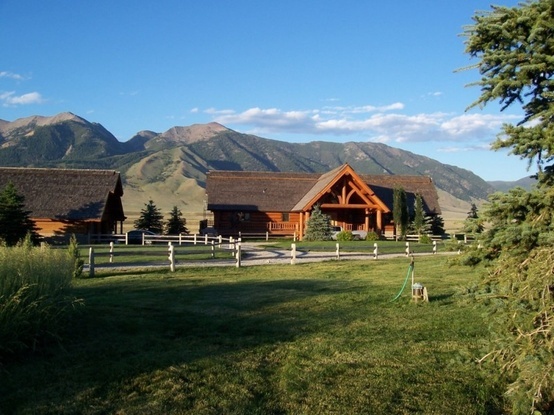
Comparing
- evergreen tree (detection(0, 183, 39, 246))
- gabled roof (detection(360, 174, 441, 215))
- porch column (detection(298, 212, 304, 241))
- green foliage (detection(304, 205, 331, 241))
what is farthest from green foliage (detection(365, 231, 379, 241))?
evergreen tree (detection(0, 183, 39, 246))

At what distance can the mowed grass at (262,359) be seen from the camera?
6.73 metres

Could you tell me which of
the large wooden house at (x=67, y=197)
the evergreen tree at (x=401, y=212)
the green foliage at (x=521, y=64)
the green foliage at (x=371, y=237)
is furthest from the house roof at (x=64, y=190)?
the green foliage at (x=521, y=64)

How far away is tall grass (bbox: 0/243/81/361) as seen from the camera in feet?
27.2

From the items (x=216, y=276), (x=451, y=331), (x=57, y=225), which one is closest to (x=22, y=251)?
(x=451, y=331)

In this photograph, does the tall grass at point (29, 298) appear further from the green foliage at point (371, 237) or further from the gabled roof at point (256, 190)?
the gabled roof at point (256, 190)

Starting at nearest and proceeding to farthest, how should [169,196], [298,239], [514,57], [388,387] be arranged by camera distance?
[514,57]
[388,387]
[298,239]
[169,196]

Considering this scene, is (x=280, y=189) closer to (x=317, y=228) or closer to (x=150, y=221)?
(x=317, y=228)

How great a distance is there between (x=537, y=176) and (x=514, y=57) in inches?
52.0

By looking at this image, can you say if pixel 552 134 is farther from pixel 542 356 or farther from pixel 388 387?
pixel 388 387

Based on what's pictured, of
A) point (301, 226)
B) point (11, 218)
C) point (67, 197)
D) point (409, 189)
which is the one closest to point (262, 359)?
point (11, 218)

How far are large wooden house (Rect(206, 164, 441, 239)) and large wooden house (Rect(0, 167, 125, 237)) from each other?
29.4 ft

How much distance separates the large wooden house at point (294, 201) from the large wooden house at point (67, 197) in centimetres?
897

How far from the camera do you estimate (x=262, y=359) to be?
8453mm

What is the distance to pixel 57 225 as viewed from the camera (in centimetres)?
4166
